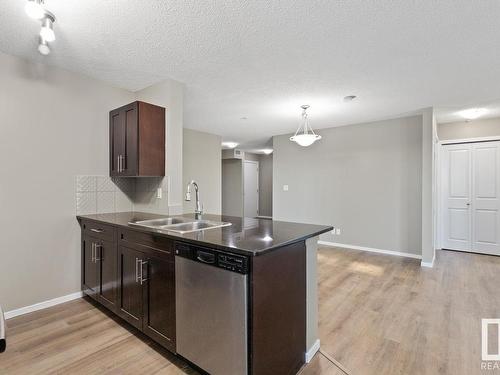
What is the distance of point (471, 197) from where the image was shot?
475 cm

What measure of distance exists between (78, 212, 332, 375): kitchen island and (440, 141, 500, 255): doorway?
447 centimetres

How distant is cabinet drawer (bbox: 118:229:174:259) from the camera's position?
5.86ft

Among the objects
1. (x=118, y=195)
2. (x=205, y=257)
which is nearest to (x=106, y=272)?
(x=118, y=195)

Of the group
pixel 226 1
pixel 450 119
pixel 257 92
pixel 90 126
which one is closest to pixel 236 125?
pixel 257 92

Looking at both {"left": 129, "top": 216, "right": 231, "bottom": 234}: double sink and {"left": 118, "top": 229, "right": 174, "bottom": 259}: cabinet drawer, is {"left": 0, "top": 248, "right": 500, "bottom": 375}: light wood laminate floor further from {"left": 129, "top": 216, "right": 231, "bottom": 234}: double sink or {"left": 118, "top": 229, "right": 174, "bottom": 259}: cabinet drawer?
{"left": 129, "top": 216, "right": 231, "bottom": 234}: double sink

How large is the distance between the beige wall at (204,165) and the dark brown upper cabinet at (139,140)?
2666mm

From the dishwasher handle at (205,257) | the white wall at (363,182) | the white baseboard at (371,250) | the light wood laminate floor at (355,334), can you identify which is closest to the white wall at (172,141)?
the light wood laminate floor at (355,334)

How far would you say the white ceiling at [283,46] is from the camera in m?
1.78

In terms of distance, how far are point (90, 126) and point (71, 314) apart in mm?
1939

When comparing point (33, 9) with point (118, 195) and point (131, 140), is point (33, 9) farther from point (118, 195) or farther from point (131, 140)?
point (118, 195)

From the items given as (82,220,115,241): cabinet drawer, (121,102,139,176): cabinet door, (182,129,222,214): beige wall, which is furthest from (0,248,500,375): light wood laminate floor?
(182,129,222,214): beige wall

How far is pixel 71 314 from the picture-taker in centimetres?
246

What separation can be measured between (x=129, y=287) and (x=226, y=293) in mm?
1120

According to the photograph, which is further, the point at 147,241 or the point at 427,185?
the point at 427,185
